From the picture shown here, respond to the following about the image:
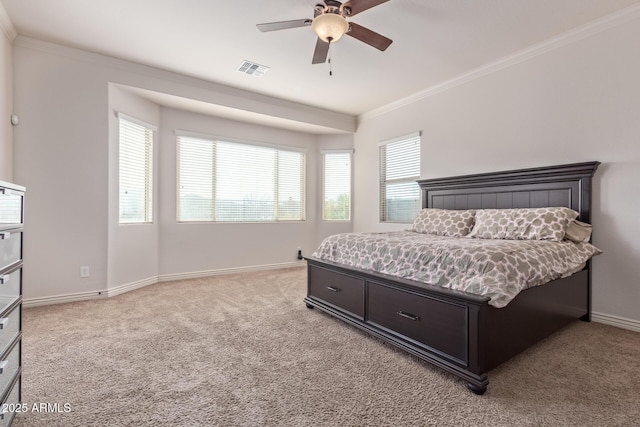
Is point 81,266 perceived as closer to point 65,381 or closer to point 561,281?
point 65,381

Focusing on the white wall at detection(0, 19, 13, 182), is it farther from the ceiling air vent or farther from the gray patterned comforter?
the gray patterned comforter

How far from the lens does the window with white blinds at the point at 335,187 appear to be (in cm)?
572

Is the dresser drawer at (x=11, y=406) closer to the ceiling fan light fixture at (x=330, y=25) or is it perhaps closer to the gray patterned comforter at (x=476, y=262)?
the gray patterned comforter at (x=476, y=262)

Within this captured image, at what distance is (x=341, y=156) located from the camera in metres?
5.73

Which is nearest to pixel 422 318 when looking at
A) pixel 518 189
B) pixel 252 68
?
pixel 518 189

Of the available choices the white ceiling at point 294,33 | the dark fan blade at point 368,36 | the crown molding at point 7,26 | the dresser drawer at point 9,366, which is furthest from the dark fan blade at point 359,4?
the crown molding at point 7,26

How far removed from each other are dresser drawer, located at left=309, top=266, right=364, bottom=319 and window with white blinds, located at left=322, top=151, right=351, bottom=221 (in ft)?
8.68

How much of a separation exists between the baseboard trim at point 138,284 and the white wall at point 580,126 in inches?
126

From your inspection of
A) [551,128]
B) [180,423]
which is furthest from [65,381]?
[551,128]

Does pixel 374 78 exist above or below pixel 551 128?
above

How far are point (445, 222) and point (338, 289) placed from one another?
156 centimetres

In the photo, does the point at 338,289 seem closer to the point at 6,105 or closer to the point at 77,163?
the point at 77,163

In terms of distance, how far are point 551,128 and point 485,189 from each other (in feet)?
2.88

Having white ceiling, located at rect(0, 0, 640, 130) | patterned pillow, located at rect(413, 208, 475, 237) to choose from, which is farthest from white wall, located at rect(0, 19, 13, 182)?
patterned pillow, located at rect(413, 208, 475, 237)
